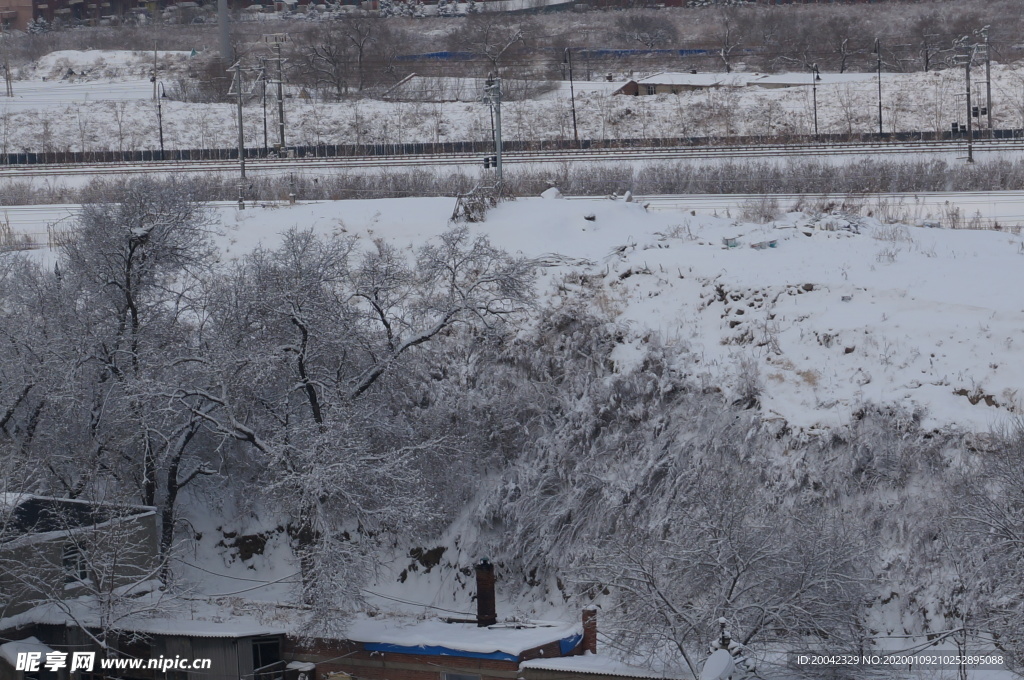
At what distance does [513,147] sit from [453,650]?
32706 millimetres

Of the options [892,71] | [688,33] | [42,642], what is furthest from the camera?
[688,33]

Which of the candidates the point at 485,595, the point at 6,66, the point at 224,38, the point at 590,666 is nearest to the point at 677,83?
the point at 224,38

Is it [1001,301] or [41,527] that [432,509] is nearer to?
[41,527]

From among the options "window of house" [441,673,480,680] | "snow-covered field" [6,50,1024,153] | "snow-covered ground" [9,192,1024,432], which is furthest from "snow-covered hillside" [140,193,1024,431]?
"snow-covered field" [6,50,1024,153]

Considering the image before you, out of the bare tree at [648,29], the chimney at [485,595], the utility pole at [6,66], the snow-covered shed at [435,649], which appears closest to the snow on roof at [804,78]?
the bare tree at [648,29]

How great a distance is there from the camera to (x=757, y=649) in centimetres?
1225

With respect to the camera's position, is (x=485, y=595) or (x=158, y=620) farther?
(x=158, y=620)

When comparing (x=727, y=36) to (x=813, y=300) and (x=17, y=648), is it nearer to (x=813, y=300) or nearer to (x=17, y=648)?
(x=813, y=300)

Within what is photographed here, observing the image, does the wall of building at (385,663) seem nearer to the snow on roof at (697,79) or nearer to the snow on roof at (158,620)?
the snow on roof at (158,620)

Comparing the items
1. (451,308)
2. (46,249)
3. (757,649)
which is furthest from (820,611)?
(46,249)

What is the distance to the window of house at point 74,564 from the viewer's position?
15.8 metres

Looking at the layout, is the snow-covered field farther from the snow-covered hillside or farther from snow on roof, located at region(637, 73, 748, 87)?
the snow-covered hillside

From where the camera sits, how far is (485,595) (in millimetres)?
15031

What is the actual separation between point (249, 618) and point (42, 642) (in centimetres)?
285
